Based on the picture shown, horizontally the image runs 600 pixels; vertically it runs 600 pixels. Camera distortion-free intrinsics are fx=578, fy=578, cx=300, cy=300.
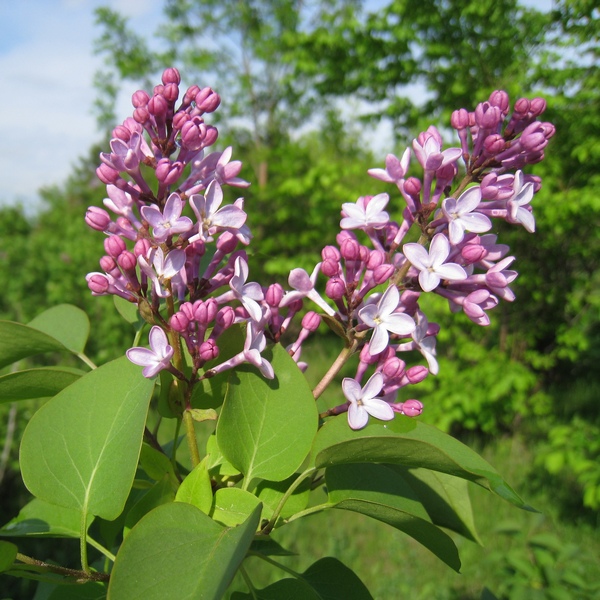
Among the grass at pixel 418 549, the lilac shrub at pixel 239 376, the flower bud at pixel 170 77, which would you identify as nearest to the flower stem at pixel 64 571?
the lilac shrub at pixel 239 376

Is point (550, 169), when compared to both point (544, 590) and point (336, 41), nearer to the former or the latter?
point (336, 41)

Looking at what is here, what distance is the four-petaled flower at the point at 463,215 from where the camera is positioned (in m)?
0.65

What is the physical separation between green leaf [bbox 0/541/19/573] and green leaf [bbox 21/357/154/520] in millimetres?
93

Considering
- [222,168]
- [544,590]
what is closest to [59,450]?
[222,168]

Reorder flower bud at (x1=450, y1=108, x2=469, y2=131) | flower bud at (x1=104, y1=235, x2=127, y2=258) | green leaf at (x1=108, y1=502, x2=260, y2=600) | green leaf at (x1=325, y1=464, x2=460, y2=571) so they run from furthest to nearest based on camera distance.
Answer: flower bud at (x1=450, y1=108, x2=469, y2=131) → flower bud at (x1=104, y1=235, x2=127, y2=258) → green leaf at (x1=325, y1=464, x2=460, y2=571) → green leaf at (x1=108, y1=502, x2=260, y2=600)

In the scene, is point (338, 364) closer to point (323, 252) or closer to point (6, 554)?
point (323, 252)

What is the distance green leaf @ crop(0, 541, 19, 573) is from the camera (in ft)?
1.69

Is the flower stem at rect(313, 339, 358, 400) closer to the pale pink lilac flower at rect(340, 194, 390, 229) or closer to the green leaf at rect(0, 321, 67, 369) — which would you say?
the pale pink lilac flower at rect(340, 194, 390, 229)

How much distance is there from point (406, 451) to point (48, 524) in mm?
452

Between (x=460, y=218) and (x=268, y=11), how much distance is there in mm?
8388

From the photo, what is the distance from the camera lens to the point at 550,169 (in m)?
3.97

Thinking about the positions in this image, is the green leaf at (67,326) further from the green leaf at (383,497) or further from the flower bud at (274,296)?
the green leaf at (383,497)

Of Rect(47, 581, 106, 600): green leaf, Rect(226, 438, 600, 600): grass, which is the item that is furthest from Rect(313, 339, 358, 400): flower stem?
Rect(226, 438, 600, 600): grass

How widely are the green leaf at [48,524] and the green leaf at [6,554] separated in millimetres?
127
